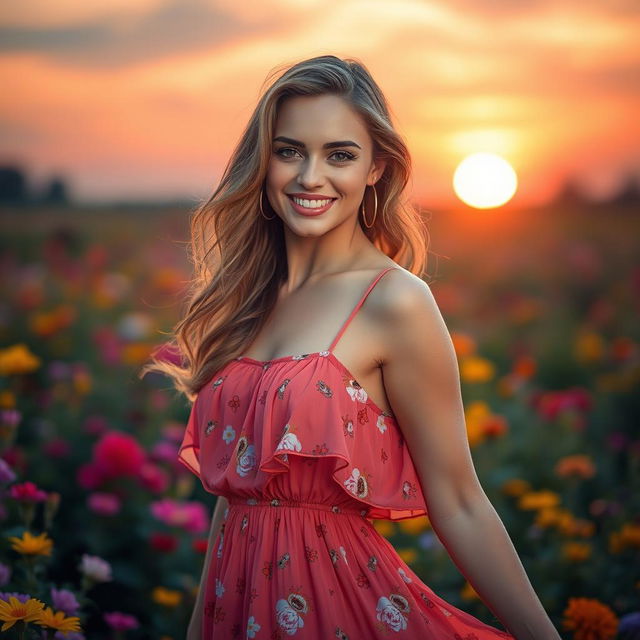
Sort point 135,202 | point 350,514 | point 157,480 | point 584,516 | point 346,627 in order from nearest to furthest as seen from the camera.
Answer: point 346,627 < point 350,514 < point 157,480 < point 584,516 < point 135,202

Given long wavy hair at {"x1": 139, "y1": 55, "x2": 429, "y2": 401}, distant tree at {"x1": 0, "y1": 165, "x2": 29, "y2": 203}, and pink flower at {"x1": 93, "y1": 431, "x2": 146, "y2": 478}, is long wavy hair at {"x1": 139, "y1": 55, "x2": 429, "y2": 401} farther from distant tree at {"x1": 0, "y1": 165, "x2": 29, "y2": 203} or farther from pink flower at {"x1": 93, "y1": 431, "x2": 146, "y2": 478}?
distant tree at {"x1": 0, "y1": 165, "x2": 29, "y2": 203}

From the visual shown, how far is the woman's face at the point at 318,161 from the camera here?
2.07 m

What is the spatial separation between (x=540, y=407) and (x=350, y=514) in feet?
8.56

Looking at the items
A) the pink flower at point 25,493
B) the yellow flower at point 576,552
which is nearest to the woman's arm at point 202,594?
the pink flower at point 25,493

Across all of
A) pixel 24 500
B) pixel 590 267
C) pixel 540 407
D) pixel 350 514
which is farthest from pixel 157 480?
pixel 590 267

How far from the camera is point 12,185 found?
6.32 meters

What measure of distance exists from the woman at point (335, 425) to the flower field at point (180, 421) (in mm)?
207

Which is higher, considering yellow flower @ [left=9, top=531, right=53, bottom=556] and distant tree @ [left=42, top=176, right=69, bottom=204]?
distant tree @ [left=42, top=176, right=69, bottom=204]

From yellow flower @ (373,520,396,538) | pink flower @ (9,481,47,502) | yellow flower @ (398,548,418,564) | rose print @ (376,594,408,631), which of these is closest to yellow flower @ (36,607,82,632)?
pink flower @ (9,481,47,502)

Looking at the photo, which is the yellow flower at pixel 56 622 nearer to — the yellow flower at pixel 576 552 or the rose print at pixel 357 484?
the rose print at pixel 357 484

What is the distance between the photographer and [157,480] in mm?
3340

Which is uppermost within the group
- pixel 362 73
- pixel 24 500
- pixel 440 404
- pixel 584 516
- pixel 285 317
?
pixel 362 73

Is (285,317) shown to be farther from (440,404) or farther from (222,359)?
(440,404)

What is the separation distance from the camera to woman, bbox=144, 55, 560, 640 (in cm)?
186
